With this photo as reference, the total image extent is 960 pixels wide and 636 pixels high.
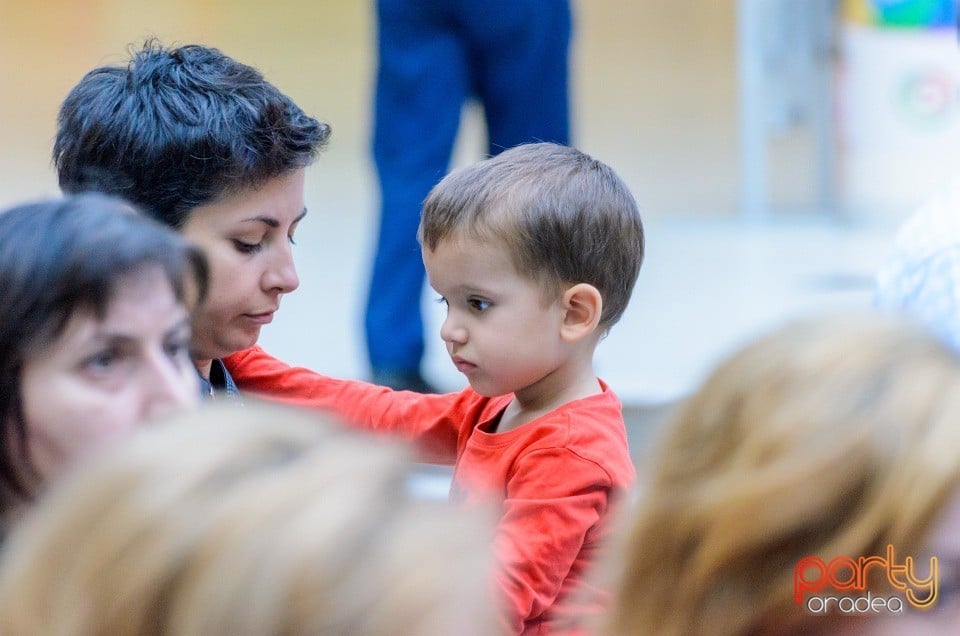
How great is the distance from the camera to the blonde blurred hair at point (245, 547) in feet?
2.53

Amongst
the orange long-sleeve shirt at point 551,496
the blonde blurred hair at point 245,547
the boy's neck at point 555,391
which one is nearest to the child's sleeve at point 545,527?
the orange long-sleeve shirt at point 551,496

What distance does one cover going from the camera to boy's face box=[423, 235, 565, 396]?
1765mm

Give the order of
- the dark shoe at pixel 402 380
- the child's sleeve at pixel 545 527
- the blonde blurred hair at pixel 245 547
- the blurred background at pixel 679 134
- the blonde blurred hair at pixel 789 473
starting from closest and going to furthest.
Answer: the blonde blurred hair at pixel 245 547
the blonde blurred hair at pixel 789 473
the child's sleeve at pixel 545 527
the dark shoe at pixel 402 380
the blurred background at pixel 679 134

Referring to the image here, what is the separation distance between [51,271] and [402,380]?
229cm

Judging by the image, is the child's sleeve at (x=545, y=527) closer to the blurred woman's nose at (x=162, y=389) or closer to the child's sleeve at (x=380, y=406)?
the child's sleeve at (x=380, y=406)

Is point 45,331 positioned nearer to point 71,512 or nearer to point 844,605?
point 71,512

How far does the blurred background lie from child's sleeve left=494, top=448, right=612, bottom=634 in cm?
167

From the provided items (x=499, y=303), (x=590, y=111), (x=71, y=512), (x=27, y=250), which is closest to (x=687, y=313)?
(x=499, y=303)

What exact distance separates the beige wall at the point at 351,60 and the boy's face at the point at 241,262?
6568 mm

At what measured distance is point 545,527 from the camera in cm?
158

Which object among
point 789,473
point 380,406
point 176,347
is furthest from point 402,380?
point 789,473

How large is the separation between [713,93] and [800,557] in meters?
9.03

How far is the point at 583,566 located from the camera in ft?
5.44

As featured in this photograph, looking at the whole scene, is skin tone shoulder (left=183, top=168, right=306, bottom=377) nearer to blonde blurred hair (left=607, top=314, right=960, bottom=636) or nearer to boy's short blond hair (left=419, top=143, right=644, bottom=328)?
boy's short blond hair (left=419, top=143, right=644, bottom=328)
